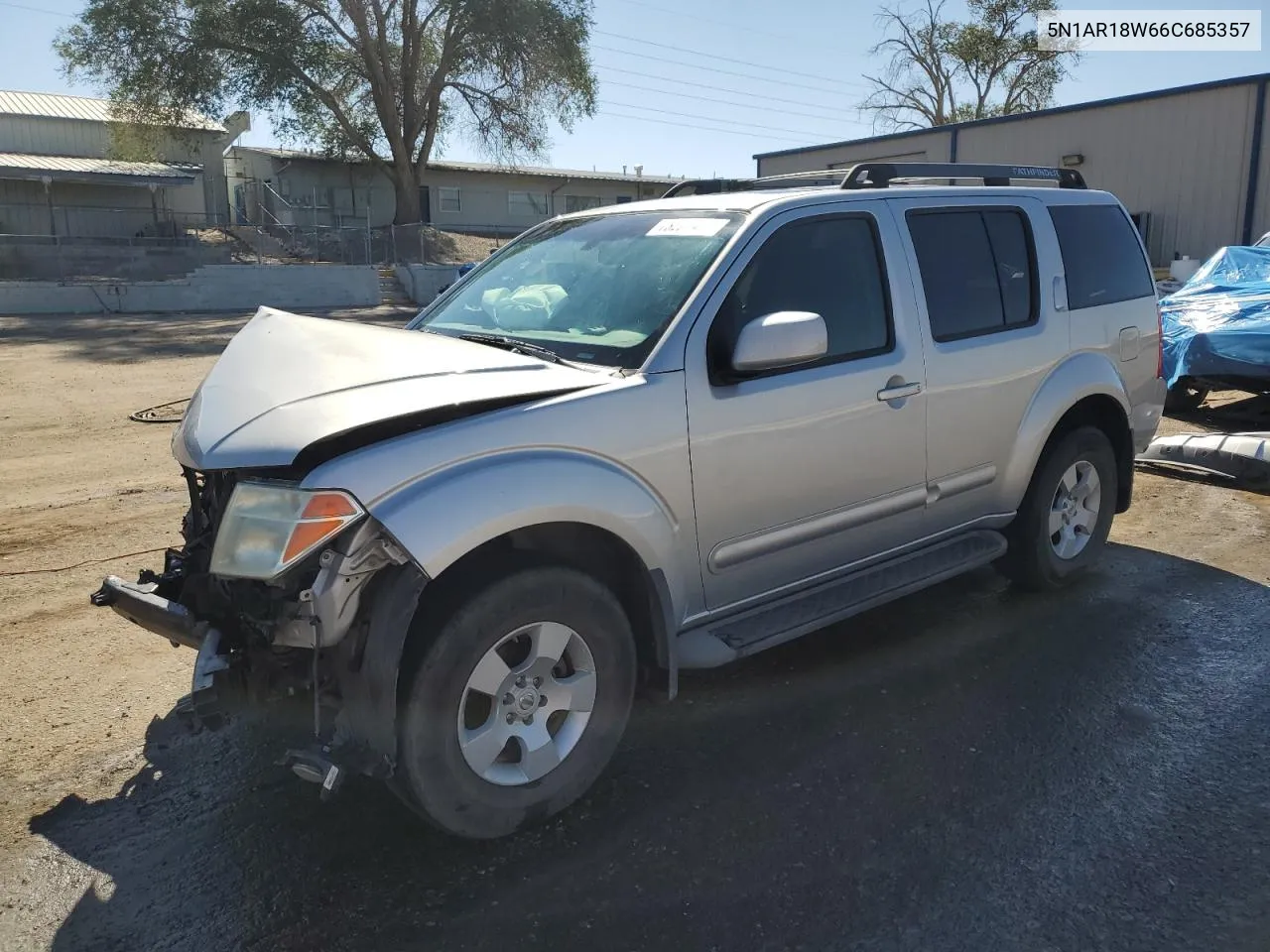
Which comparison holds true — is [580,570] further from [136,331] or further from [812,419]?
[136,331]

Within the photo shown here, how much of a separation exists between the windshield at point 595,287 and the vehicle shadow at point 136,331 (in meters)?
12.4

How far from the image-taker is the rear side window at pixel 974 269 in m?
4.33

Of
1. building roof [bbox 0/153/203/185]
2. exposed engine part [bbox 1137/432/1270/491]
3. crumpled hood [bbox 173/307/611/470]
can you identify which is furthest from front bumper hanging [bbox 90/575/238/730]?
building roof [bbox 0/153/203/185]

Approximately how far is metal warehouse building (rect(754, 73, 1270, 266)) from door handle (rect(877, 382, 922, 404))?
21.5 metres

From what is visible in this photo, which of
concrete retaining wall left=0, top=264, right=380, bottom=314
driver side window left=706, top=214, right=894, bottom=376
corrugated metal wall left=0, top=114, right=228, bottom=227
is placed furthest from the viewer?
corrugated metal wall left=0, top=114, right=228, bottom=227

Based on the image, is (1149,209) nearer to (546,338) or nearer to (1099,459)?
(1099,459)

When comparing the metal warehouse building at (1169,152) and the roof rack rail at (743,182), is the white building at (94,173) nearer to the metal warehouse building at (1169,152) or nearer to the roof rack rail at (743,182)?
the metal warehouse building at (1169,152)

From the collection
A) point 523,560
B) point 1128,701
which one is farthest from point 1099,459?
point 523,560

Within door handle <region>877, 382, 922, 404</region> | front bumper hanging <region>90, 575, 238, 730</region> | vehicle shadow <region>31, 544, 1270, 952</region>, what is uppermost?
door handle <region>877, 382, 922, 404</region>

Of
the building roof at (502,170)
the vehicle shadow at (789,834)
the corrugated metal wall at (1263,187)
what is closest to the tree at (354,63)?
the building roof at (502,170)

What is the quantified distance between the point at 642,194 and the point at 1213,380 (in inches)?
1721

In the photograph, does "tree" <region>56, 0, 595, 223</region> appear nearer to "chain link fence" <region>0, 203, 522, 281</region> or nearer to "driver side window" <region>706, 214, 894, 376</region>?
"chain link fence" <region>0, 203, 522, 281</region>

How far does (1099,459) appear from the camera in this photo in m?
5.21

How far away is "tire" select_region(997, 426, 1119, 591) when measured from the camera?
4961mm
